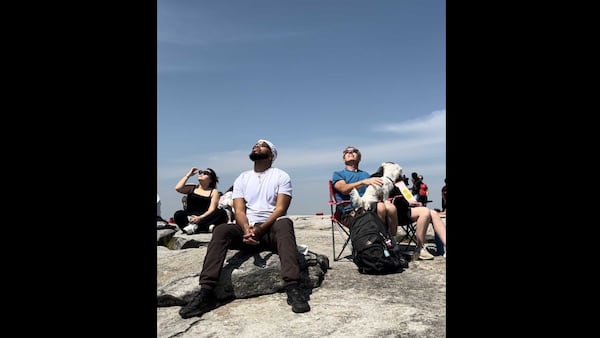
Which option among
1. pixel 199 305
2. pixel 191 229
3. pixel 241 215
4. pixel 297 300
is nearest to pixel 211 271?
pixel 199 305

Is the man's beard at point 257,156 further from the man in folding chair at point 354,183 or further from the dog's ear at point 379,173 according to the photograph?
the dog's ear at point 379,173

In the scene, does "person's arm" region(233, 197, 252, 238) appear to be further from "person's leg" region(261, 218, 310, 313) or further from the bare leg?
the bare leg

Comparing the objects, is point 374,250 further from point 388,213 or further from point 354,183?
point 354,183

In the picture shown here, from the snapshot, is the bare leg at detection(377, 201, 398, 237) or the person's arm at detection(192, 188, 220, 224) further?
the person's arm at detection(192, 188, 220, 224)

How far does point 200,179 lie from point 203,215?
655mm

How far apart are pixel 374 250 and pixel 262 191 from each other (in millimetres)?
1517

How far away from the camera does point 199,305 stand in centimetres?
367

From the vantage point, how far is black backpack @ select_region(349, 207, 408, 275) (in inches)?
182

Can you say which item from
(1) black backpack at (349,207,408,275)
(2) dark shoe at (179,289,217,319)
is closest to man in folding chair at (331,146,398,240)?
(1) black backpack at (349,207,408,275)

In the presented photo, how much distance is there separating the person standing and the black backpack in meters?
1.02

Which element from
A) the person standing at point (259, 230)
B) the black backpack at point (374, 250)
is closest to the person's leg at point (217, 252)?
the person standing at point (259, 230)

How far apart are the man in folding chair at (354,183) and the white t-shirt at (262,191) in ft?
3.86
